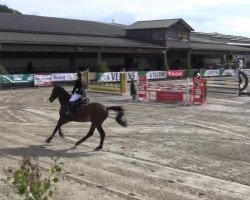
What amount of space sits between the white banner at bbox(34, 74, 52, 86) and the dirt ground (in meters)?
16.4

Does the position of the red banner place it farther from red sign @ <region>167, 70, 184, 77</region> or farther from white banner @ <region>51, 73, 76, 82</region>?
white banner @ <region>51, 73, 76, 82</region>

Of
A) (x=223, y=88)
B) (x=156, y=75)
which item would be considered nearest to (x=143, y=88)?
(x=223, y=88)

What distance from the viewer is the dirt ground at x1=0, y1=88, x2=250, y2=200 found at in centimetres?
888

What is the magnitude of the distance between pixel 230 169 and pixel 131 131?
19.6 ft

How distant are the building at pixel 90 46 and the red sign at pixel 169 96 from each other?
14.8m

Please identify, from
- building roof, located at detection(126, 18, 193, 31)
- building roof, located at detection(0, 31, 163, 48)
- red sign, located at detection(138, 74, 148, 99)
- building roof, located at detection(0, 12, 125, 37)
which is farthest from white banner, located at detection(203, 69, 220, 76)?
red sign, located at detection(138, 74, 148, 99)

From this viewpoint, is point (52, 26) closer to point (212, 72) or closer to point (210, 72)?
point (210, 72)

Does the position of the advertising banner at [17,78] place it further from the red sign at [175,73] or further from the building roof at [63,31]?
the red sign at [175,73]

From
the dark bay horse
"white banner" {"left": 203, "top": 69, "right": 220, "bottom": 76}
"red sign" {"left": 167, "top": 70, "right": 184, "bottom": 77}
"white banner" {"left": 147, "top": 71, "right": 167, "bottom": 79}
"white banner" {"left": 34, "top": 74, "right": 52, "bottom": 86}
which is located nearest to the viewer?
the dark bay horse

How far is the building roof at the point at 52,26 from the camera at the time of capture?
44.5 metres

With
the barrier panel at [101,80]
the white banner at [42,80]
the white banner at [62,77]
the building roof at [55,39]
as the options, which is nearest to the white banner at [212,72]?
the building roof at [55,39]

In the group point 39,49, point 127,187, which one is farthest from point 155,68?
point 127,187

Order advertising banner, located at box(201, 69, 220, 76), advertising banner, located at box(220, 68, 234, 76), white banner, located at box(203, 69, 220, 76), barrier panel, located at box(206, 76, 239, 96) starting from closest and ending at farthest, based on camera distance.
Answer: barrier panel, located at box(206, 76, 239, 96) < advertising banner, located at box(201, 69, 220, 76) < white banner, located at box(203, 69, 220, 76) < advertising banner, located at box(220, 68, 234, 76)

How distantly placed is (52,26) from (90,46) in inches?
292
